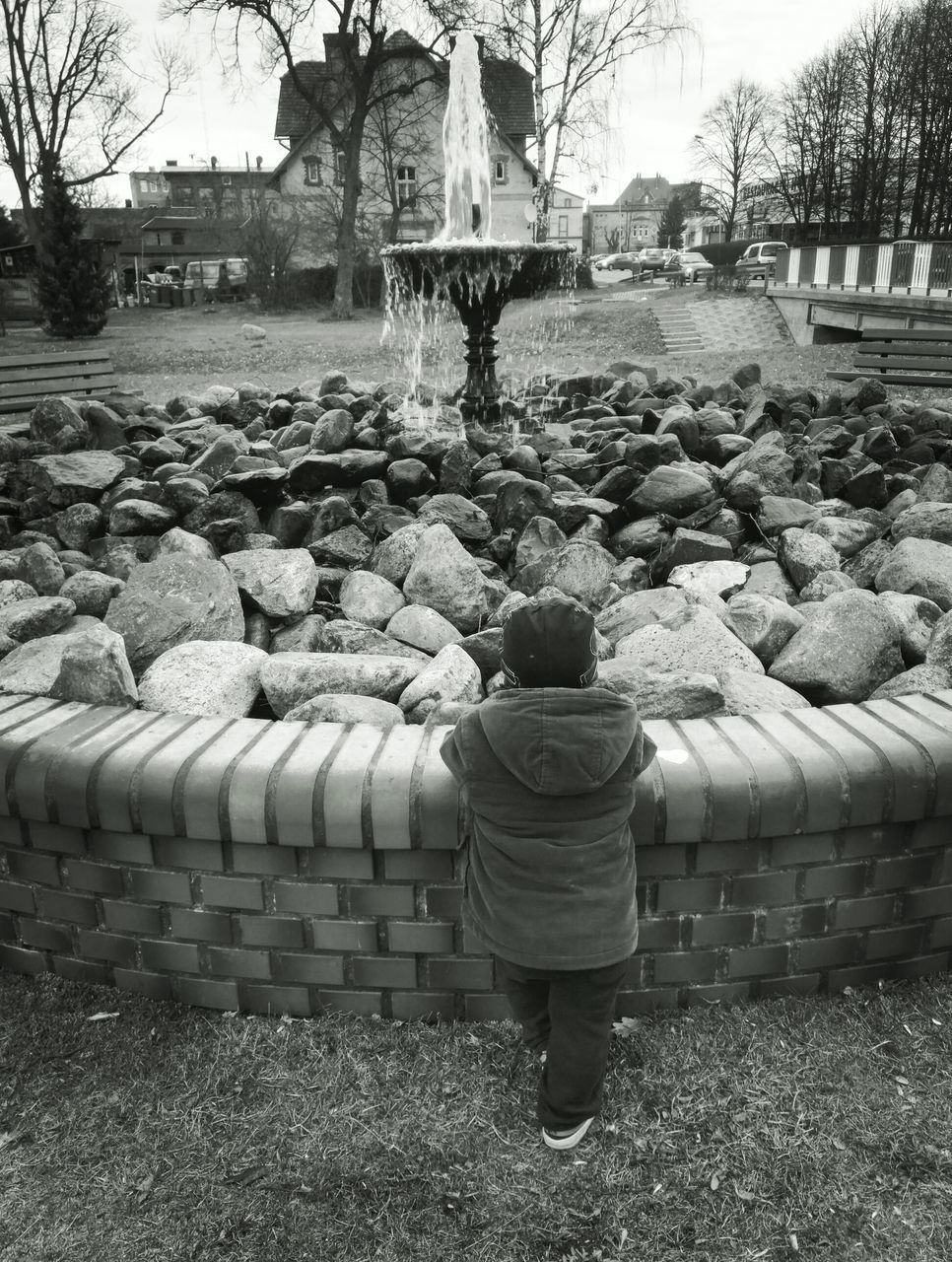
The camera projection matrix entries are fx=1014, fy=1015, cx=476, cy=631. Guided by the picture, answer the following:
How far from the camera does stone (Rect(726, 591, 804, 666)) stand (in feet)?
10.8

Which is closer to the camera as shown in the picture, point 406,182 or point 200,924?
point 200,924

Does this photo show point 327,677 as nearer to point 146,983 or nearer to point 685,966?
point 146,983

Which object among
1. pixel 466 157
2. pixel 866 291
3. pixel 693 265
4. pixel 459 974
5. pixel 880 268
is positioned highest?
pixel 466 157

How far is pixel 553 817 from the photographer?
1968 millimetres

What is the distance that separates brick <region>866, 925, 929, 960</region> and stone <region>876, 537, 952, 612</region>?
1573mm

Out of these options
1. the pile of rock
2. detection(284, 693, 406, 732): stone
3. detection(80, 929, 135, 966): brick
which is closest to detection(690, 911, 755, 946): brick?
the pile of rock

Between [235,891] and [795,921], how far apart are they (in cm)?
128

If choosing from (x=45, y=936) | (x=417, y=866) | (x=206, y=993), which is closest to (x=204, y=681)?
(x=45, y=936)

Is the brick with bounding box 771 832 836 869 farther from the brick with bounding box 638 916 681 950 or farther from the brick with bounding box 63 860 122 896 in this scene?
the brick with bounding box 63 860 122 896

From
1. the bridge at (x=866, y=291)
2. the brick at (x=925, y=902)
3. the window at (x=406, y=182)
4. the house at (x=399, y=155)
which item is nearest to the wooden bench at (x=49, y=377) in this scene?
the brick at (x=925, y=902)

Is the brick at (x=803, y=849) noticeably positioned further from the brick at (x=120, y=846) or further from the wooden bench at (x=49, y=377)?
the wooden bench at (x=49, y=377)

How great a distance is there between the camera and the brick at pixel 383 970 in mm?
2324

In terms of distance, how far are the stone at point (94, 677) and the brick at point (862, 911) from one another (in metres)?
1.94

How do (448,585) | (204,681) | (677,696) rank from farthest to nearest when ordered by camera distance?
(448,585)
(204,681)
(677,696)
